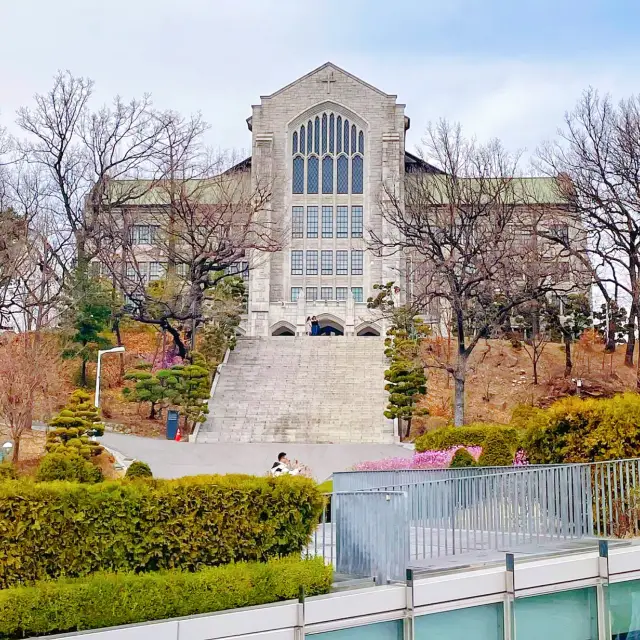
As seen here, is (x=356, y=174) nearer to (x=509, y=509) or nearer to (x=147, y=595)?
(x=509, y=509)

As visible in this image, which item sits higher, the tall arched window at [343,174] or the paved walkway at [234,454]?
the tall arched window at [343,174]

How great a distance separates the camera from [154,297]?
3541 centimetres

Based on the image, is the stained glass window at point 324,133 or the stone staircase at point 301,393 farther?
the stained glass window at point 324,133

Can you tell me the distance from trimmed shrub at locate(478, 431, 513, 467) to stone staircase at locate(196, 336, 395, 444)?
A: 13.5 meters

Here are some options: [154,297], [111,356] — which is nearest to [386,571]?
[154,297]

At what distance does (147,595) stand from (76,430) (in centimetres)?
1706

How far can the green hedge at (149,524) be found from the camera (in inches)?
301

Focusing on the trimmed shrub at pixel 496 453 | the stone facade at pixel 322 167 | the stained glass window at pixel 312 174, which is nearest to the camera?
the trimmed shrub at pixel 496 453

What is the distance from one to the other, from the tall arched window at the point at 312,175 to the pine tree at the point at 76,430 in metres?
30.3

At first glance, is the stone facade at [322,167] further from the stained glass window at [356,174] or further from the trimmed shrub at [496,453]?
the trimmed shrub at [496,453]

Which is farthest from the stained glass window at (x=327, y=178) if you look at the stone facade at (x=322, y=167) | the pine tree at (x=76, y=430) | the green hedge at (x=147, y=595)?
the green hedge at (x=147, y=595)

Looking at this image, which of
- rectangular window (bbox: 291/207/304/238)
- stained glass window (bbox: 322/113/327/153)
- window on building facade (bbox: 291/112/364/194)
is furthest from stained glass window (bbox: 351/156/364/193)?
rectangular window (bbox: 291/207/304/238)

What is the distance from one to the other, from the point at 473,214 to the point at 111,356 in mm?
16476

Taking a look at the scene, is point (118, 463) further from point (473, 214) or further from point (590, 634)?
point (590, 634)
